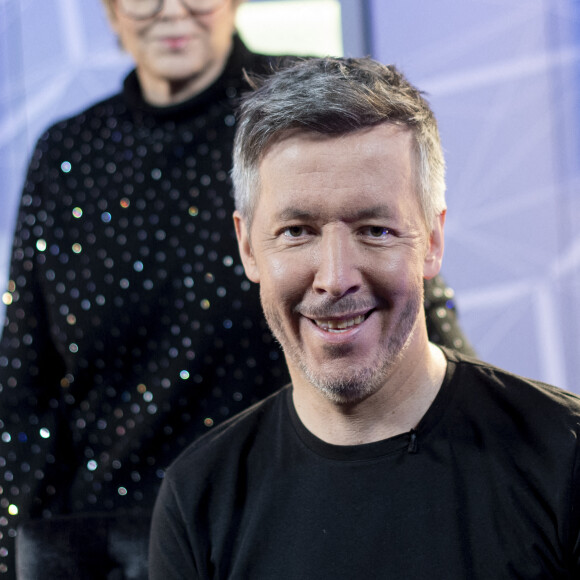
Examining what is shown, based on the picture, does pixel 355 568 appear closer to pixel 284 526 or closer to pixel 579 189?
pixel 284 526

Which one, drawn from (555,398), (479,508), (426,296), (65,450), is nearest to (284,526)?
(479,508)

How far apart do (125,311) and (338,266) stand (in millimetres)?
719

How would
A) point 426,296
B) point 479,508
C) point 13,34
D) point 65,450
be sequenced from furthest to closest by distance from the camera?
point 13,34
point 65,450
point 426,296
point 479,508

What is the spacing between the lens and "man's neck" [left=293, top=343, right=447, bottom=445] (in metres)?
1.18

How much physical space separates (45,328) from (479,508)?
106 centimetres

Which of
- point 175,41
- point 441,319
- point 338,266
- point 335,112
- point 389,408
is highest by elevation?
point 175,41

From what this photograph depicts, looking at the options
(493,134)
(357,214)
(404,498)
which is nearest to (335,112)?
(357,214)

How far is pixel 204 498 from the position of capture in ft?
4.18

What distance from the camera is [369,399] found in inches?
46.6

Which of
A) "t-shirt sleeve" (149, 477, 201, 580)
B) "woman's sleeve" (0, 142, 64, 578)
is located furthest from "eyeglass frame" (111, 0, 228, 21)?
"t-shirt sleeve" (149, 477, 201, 580)

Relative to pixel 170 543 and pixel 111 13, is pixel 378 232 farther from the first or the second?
pixel 111 13

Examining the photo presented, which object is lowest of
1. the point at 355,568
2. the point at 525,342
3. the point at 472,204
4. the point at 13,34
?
the point at 355,568

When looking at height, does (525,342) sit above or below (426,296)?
below

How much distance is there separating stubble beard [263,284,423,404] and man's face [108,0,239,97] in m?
0.76
